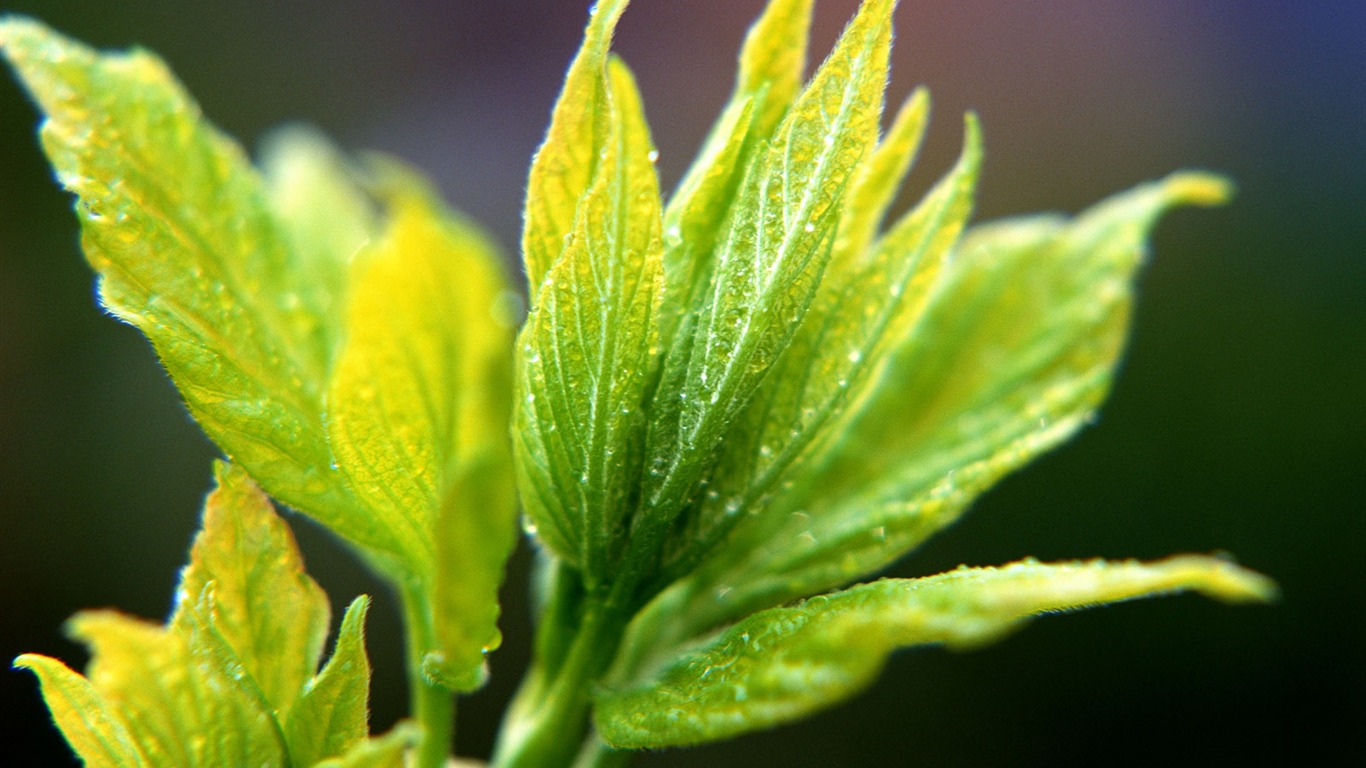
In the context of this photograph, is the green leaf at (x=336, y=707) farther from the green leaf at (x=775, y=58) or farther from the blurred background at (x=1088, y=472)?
the blurred background at (x=1088, y=472)

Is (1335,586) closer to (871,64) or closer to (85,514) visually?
(871,64)

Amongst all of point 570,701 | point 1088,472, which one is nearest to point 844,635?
point 570,701

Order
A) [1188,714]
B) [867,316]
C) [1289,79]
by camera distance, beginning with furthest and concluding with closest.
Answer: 1. [1289,79]
2. [1188,714]
3. [867,316]

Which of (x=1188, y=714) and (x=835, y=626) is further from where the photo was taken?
(x=1188, y=714)

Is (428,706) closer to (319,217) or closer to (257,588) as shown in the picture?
(257,588)

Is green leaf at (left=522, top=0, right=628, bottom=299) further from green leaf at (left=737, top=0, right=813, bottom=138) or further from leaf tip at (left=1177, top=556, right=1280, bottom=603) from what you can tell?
leaf tip at (left=1177, top=556, right=1280, bottom=603)

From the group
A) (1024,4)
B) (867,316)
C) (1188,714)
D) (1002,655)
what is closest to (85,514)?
(1002,655)

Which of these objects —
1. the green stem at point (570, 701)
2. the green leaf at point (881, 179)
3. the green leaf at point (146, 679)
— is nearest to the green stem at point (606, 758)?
the green stem at point (570, 701)
